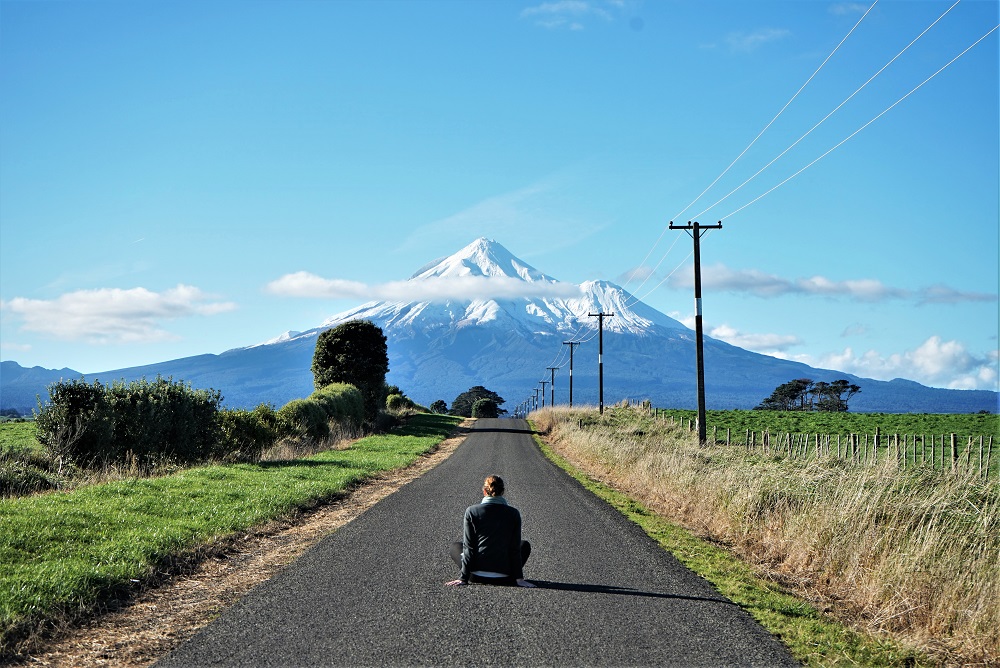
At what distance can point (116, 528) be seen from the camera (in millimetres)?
11234

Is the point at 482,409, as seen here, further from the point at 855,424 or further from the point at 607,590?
the point at 607,590

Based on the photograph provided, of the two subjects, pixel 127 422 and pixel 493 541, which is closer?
pixel 493 541

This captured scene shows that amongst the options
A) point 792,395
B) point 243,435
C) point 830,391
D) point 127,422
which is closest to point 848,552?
point 127,422

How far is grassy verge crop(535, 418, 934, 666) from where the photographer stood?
22.7 ft

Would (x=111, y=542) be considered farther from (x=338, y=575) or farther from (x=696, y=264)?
(x=696, y=264)

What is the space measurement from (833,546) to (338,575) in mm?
6412

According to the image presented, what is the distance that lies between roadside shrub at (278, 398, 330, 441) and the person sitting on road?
2295cm

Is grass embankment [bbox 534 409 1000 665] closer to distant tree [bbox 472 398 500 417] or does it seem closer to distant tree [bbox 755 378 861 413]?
distant tree [bbox 472 398 500 417]

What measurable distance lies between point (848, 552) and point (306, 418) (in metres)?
26.3

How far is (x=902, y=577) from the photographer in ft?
27.7

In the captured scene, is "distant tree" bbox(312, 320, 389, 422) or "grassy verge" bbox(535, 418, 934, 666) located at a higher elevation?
"distant tree" bbox(312, 320, 389, 422)

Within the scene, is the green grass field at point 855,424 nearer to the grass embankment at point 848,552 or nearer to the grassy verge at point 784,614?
the grass embankment at point 848,552

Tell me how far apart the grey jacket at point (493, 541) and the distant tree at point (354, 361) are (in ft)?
128

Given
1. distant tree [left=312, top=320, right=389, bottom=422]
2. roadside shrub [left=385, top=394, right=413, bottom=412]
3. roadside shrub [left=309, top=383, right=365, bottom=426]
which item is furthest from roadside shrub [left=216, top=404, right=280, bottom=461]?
roadside shrub [left=385, top=394, right=413, bottom=412]
